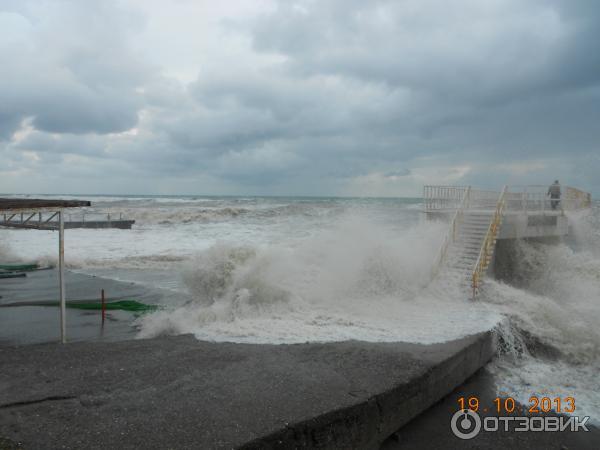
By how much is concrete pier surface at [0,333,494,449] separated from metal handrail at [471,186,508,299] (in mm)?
3824

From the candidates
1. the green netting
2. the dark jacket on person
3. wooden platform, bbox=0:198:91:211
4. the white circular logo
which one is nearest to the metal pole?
wooden platform, bbox=0:198:91:211

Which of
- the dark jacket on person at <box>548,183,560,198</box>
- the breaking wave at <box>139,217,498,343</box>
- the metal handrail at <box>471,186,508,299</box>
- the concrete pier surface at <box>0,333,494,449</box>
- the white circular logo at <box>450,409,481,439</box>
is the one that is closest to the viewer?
the concrete pier surface at <box>0,333,494,449</box>

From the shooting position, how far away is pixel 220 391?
4938 mm

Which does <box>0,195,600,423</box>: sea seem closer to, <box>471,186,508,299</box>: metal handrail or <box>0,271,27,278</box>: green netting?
<box>471,186,508,299</box>: metal handrail

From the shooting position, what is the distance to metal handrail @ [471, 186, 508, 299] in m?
10.6

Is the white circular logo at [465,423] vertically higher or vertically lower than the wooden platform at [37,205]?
lower

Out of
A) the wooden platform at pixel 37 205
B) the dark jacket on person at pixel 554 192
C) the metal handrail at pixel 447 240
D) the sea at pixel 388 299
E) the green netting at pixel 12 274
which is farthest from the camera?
the dark jacket on person at pixel 554 192

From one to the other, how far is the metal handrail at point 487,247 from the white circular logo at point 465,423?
16.8 ft

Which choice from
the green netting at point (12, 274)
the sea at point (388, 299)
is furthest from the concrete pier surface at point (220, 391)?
the green netting at point (12, 274)

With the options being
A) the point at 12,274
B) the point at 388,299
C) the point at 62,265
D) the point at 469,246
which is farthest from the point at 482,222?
the point at 12,274

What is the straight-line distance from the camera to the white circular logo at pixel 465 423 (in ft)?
16.6

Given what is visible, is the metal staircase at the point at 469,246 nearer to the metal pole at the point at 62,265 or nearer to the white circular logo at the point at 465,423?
the white circular logo at the point at 465,423

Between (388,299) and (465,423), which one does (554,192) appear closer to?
(388,299)

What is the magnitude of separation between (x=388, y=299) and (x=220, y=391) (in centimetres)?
593
